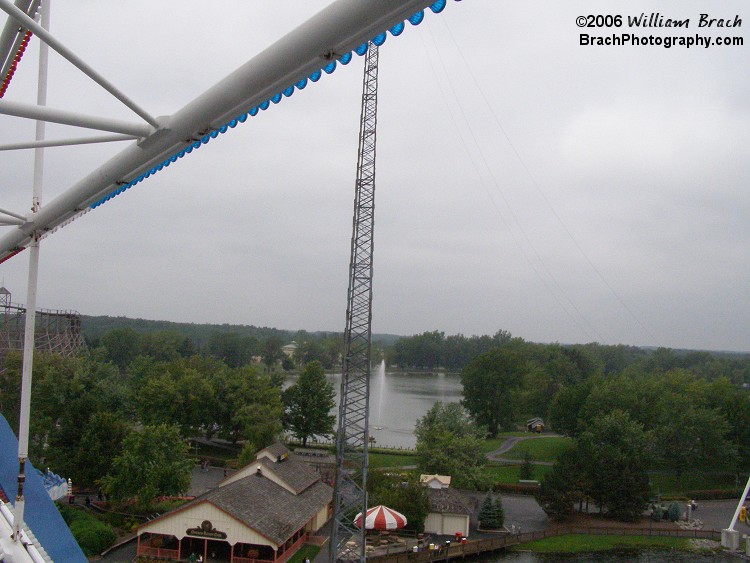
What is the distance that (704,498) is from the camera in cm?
3834

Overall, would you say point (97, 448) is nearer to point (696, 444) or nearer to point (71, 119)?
point (71, 119)

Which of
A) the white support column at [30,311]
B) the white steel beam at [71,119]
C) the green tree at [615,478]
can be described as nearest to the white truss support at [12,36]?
the white support column at [30,311]

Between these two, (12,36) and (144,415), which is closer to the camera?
(12,36)

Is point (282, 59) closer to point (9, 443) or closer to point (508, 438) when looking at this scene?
point (9, 443)

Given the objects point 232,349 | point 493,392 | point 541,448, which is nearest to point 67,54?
point 541,448

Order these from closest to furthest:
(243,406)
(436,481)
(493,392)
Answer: (436,481)
(243,406)
(493,392)

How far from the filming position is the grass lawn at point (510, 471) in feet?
138

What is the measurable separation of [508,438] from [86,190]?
58731mm

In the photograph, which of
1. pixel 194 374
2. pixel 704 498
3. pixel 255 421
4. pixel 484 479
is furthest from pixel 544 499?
pixel 194 374

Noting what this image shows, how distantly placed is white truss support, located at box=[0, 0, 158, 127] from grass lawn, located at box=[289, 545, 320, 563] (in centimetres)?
2303

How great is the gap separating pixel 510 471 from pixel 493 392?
15720 millimetres

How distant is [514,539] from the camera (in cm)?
2792

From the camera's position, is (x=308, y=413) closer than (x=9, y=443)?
No

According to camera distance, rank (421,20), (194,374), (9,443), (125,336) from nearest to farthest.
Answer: (421,20) < (9,443) < (194,374) < (125,336)
